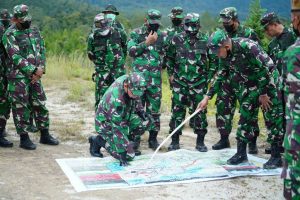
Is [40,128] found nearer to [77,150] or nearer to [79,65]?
[77,150]

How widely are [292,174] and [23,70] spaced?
4.23 m

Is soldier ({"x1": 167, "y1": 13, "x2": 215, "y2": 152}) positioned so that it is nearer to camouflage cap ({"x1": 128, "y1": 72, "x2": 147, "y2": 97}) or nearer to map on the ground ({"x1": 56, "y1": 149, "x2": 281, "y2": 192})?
map on the ground ({"x1": 56, "y1": 149, "x2": 281, "y2": 192})

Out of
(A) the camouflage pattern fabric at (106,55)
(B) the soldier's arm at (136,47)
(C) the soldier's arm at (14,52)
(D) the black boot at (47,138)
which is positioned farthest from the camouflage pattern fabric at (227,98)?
(C) the soldier's arm at (14,52)

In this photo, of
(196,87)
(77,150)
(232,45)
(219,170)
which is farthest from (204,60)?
(77,150)

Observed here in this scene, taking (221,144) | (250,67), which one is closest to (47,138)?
(221,144)

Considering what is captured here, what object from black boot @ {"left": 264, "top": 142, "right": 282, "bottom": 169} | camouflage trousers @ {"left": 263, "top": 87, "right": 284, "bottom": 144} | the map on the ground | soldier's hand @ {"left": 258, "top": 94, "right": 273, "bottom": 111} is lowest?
the map on the ground

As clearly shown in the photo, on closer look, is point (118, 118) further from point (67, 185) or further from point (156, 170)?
point (67, 185)

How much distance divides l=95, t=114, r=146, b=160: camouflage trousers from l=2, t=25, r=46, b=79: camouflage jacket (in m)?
1.19

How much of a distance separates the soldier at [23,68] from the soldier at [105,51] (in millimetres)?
937

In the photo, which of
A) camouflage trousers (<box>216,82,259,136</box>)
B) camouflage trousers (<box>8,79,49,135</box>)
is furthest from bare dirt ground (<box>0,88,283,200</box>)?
camouflage trousers (<box>216,82,259,136</box>)

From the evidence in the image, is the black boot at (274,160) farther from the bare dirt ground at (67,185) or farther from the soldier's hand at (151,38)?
the soldier's hand at (151,38)

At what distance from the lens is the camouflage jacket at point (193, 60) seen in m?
6.38

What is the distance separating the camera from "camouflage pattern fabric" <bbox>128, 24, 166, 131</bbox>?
6477 millimetres

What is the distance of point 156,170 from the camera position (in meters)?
5.58
